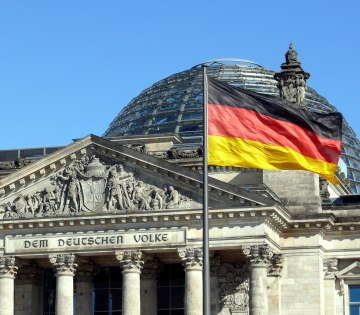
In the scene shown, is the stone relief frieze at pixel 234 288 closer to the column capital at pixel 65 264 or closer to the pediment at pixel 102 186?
the pediment at pixel 102 186

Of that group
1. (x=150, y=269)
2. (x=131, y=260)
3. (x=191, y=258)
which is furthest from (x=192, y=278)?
(x=150, y=269)

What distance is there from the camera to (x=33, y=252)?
83250 mm

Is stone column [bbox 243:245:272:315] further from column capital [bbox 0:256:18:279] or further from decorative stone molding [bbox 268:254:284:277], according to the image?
column capital [bbox 0:256:18:279]

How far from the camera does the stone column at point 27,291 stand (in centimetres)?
8762

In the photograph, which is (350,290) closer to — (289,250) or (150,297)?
(289,250)

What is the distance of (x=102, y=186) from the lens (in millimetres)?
83125

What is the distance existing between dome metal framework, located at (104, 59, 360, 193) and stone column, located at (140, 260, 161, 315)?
20024mm

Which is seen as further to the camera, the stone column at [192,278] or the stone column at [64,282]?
the stone column at [64,282]

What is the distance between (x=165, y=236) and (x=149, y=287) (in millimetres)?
5548

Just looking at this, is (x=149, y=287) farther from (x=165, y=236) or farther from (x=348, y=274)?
(x=348, y=274)

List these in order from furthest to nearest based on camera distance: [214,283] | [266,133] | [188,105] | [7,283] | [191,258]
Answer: [188,105] → [214,283] → [7,283] → [191,258] → [266,133]

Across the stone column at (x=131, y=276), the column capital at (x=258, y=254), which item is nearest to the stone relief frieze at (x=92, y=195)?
the stone column at (x=131, y=276)

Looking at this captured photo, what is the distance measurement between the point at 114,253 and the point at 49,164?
7.18 metres

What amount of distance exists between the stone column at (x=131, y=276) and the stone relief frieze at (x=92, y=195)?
2853mm
